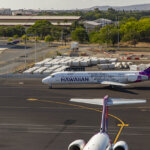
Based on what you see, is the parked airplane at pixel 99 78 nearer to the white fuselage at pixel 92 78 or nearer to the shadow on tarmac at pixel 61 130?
the white fuselage at pixel 92 78

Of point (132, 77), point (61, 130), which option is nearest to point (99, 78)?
point (132, 77)

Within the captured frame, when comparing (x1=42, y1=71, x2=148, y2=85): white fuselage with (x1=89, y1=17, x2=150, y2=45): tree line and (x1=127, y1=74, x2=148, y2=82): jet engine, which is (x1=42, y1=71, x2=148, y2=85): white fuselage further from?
(x1=89, y1=17, x2=150, y2=45): tree line

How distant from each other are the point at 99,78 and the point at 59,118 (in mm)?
22762

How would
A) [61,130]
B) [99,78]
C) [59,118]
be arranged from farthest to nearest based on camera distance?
[99,78] → [59,118] → [61,130]

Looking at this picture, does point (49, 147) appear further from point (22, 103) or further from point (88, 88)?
point (88, 88)

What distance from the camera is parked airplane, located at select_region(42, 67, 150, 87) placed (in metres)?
70.3

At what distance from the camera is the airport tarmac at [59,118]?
4009cm

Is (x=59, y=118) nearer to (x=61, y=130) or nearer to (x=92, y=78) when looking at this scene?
(x=61, y=130)

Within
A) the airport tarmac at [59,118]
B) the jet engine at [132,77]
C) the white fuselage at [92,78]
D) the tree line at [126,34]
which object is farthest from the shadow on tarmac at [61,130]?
the tree line at [126,34]

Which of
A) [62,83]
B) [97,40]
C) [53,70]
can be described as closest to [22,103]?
[62,83]

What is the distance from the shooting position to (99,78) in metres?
70.7

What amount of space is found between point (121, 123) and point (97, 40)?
12549cm

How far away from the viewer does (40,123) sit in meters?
47.5

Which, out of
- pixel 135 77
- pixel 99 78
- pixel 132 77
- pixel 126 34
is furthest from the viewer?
pixel 126 34
